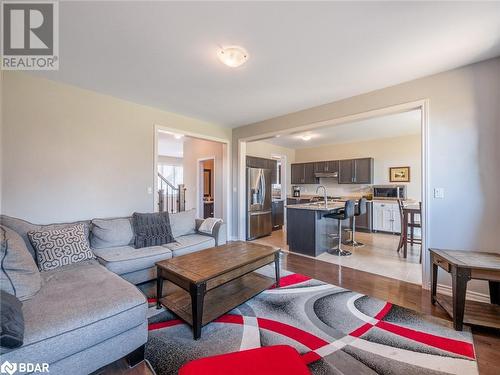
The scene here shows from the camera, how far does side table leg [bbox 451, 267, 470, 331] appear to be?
1.85 meters

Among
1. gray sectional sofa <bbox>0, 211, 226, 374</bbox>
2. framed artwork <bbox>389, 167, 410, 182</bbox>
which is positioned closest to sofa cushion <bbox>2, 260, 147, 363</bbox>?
gray sectional sofa <bbox>0, 211, 226, 374</bbox>

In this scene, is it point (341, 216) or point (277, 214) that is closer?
point (341, 216)

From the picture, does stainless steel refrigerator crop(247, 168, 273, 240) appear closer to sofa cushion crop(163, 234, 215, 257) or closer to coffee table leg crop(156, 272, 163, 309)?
sofa cushion crop(163, 234, 215, 257)

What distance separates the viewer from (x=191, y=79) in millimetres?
2789

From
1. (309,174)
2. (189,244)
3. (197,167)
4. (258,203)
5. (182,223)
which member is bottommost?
(189,244)

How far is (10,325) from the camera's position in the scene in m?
1.08

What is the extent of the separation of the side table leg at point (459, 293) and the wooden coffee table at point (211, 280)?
1.63 metres

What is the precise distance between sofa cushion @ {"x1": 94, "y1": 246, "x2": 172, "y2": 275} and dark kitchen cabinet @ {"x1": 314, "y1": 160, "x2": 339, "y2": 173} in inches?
217

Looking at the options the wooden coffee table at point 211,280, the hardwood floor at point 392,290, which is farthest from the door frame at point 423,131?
the wooden coffee table at point 211,280

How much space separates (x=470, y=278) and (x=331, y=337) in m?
1.28

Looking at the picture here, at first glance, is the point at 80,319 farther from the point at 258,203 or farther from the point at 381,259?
the point at 258,203

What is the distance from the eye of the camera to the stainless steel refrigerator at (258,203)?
515cm

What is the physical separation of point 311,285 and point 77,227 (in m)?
2.90

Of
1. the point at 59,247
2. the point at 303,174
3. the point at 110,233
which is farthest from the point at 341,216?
the point at 59,247
